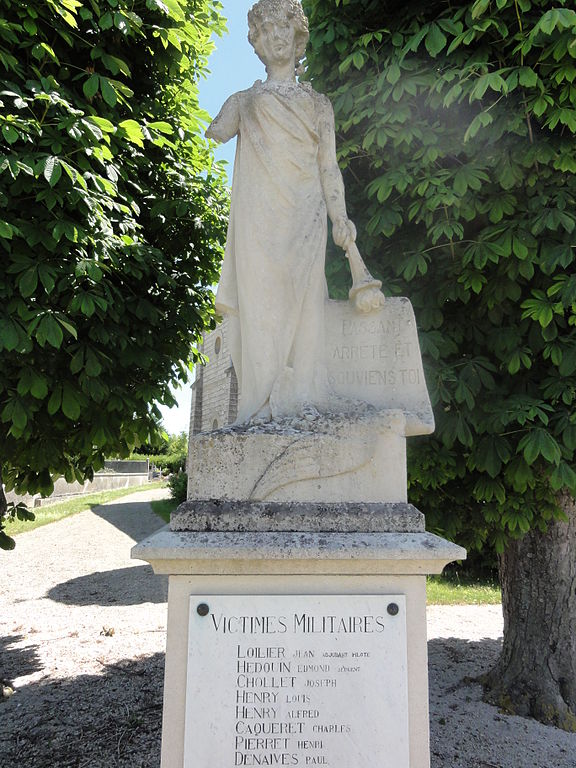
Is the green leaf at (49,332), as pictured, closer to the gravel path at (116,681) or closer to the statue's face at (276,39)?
the statue's face at (276,39)

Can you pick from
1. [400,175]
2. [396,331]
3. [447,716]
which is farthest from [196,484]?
[447,716]

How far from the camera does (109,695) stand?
5.10m

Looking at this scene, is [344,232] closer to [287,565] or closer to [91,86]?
[287,565]

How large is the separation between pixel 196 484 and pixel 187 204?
106 inches

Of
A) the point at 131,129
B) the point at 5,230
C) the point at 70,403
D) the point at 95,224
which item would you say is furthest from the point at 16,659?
the point at 131,129

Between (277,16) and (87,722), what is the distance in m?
5.10

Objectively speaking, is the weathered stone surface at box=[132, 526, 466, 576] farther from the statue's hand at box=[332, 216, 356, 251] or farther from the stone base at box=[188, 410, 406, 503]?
the statue's hand at box=[332, 216, 356, 251]

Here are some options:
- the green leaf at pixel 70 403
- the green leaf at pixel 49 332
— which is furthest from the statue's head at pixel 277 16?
the green leaf at pixel 70 403

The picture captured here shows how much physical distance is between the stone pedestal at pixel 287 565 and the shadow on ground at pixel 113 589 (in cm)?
703

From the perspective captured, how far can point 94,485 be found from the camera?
106ft

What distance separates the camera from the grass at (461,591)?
8852 millimetres

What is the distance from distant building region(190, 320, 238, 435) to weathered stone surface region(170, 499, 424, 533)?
14643mm

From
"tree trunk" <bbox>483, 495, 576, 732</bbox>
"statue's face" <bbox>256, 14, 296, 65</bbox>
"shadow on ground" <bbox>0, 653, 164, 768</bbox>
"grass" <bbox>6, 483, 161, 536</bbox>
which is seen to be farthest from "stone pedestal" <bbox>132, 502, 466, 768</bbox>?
"grass" <bbox>6, 483, 161, 536</bbox>

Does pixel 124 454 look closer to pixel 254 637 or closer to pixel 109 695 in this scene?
pixel 109 695
